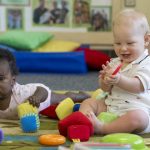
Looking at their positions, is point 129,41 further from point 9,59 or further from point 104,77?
point 9,59

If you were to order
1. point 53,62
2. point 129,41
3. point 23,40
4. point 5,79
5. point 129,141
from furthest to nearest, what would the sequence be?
1. point 23,40
2. point 53,62
3. point 5,79
4. point 129,41
5. point 129,141

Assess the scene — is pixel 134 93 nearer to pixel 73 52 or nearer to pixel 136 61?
pixel 136 61

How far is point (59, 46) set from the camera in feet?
8.75

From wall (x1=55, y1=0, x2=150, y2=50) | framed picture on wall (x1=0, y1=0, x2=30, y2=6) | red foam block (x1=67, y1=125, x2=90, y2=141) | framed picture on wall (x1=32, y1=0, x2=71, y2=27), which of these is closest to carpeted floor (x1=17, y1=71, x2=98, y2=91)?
wall (x1=55, y1=0, x2=150, y2=50)

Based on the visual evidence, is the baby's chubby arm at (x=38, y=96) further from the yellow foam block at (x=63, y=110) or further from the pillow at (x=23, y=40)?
the pillow at (x=23, y=40)

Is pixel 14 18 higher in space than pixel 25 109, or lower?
higher

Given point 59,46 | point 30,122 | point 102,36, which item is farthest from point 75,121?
point 102,36

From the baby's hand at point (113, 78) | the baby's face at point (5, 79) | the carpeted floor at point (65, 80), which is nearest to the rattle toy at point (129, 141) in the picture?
the baby's hand at point (113, 78)

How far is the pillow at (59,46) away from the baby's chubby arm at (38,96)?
4.01ft

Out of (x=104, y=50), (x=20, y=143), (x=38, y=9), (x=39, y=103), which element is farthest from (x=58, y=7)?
(x=20, y=143)

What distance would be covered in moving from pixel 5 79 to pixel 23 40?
1.35 meters

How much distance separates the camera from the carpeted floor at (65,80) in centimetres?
208

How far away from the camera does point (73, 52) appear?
2.55 meters

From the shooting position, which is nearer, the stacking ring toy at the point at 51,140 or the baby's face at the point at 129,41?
the stacking ring toy at the point at 51,140
